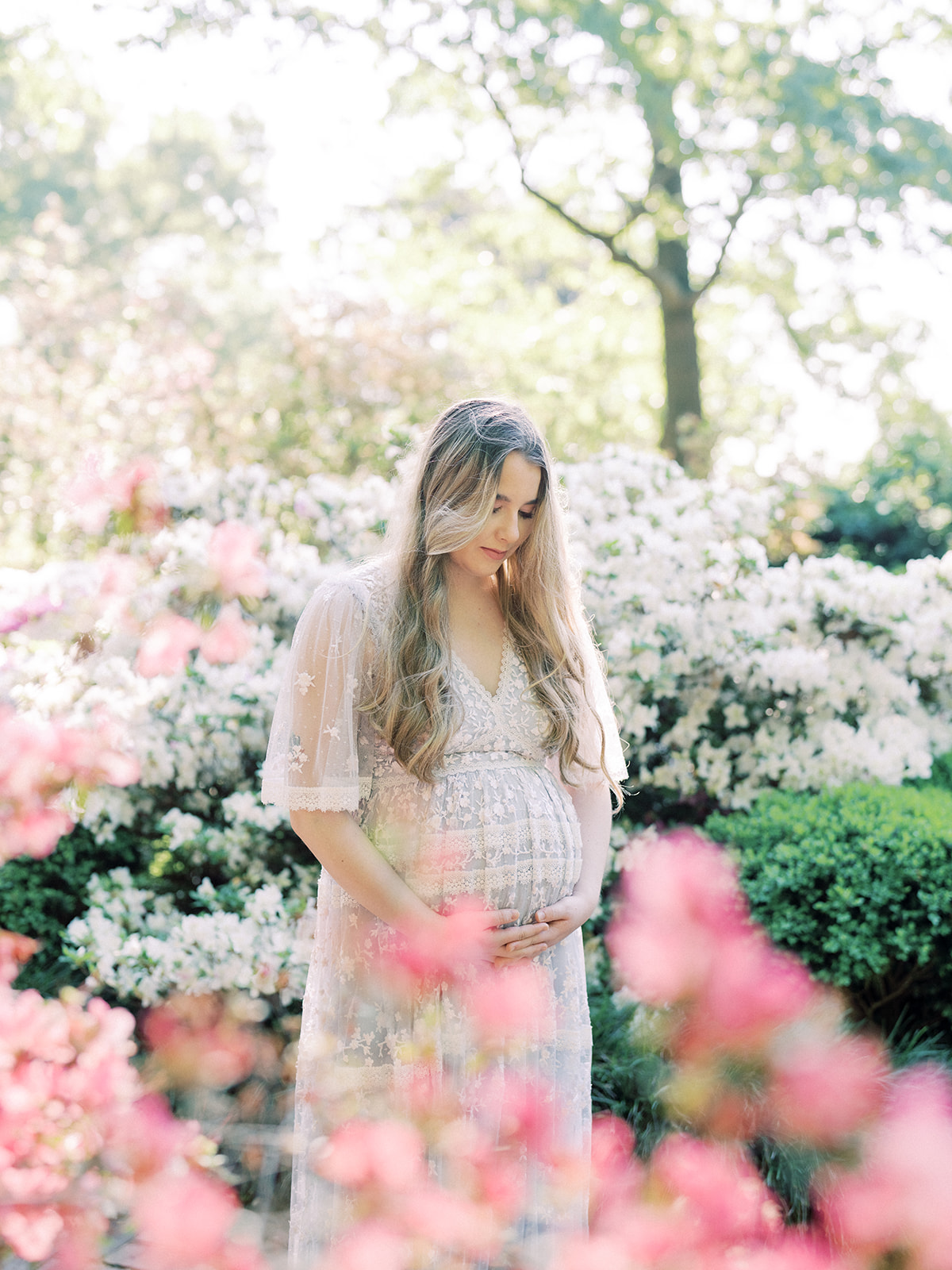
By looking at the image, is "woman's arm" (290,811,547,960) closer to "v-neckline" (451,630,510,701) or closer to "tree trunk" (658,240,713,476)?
"v-neckline" (451,630,510,701)

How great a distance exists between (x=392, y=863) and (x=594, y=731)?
589 millimetres

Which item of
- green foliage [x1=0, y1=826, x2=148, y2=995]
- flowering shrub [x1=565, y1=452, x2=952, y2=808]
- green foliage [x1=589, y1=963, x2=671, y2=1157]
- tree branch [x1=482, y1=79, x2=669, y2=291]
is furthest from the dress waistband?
tree branch [x1=482, y1=79, x2=669, y2=291]

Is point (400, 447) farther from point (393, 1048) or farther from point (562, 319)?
point (562, 319)

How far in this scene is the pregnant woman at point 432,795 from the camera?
6.44 ft

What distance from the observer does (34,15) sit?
11242 millimetres

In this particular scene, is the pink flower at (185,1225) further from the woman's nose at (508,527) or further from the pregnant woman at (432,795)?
the woman's nose at (508,527)

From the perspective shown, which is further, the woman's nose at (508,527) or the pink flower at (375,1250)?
the woman's nose at (508,527)

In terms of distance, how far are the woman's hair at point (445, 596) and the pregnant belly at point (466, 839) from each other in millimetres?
81

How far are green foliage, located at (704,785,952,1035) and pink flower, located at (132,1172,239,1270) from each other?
283 cm

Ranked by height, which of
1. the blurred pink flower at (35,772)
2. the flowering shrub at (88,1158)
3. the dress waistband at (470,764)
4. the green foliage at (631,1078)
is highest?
the dress waistband at (470,764)

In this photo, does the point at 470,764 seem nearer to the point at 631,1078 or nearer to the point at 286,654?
the point at 631,1078

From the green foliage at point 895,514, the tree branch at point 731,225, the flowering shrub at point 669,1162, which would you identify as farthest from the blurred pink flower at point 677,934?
the tree branch at point 731,225

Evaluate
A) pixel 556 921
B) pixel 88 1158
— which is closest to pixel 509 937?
pixel 556 921

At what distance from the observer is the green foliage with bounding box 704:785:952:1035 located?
11.6 feet
